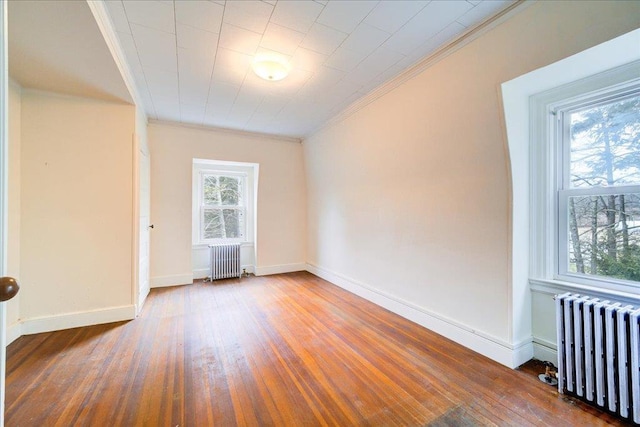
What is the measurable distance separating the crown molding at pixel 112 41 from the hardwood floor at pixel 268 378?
97.5 inches

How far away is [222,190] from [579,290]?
500cm

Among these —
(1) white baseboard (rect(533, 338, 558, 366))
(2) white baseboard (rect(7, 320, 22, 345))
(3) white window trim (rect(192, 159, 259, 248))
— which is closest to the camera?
(1) white baseboard (rect(533, 338, 558, 366))

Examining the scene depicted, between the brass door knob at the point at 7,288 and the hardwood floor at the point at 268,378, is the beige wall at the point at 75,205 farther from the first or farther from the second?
the brass door knob at the point at 7,288

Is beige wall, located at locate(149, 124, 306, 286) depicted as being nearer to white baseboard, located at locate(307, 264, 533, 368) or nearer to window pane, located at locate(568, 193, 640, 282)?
white baseboard, located at locate(307, 264, 533, 368)

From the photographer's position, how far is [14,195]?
8.20 ft

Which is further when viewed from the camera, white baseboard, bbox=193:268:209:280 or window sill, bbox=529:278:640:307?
white baseboard, bbox=193:268:209:280

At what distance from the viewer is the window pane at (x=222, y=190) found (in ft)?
16.3

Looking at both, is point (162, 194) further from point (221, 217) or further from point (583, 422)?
point (583, 422)

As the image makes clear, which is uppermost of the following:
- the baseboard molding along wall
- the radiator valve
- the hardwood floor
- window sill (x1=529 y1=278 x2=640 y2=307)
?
window sill (x1=529 y1=278 x2=640 y2=307)

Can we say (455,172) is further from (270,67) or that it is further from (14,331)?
(14,331)

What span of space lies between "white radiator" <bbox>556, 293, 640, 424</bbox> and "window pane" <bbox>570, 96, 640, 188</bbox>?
2.85ft

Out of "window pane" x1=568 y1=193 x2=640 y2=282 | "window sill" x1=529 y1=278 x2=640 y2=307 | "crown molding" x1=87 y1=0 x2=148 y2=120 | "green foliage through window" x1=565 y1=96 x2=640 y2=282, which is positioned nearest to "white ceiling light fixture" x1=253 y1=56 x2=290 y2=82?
"crown molding" x1=87 y1=0 x2=148 y2=120

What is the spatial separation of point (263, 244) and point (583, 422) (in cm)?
438

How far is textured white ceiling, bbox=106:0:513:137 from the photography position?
6.03ft
